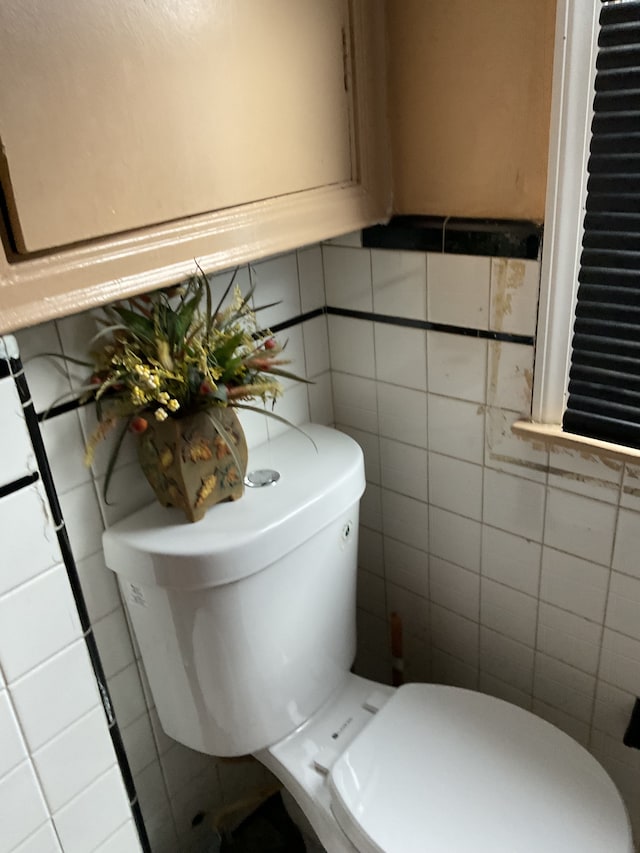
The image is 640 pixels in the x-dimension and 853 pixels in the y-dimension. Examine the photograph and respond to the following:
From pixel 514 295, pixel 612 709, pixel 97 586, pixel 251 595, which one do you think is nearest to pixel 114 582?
pixel 97 586

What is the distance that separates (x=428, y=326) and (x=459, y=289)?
95 millimetres

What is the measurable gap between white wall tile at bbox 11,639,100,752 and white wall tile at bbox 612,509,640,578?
86 cm

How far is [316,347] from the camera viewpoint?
142 cm

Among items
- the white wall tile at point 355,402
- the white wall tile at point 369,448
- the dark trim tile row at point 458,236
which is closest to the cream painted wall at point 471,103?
the dark trim tile row at point 458,236

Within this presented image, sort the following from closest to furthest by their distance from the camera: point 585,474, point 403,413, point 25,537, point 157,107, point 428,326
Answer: point 157,107, point 25,537, point 585,474, point 428,326, point 403,413

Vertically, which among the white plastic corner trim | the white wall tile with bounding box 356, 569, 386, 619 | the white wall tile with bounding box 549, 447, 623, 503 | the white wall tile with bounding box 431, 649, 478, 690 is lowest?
the white wall tile with bounding box 431, 649, 478, 690

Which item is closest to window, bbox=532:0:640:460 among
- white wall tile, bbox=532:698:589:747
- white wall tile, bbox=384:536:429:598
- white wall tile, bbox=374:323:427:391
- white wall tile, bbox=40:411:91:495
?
white wall tile, bbox=374:323:427:391

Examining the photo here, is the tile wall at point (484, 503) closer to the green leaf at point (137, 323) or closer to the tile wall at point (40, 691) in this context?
the green leaf at point (137, 323)

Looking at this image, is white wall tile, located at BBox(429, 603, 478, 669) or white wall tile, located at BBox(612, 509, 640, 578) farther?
white wall tile, located at BBox(429, 603, 478, 669)

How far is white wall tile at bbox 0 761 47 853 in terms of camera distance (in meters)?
0.98

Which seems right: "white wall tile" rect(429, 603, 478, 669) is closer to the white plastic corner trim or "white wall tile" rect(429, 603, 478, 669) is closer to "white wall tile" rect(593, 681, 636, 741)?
"white wall tile" rect(593, 681, 636, 741)

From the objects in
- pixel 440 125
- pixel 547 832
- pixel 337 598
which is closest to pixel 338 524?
pixel 337 598

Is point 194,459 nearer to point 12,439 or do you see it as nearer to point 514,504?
point 12,439

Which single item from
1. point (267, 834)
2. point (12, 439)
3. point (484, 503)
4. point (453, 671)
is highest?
point (12, 439)
